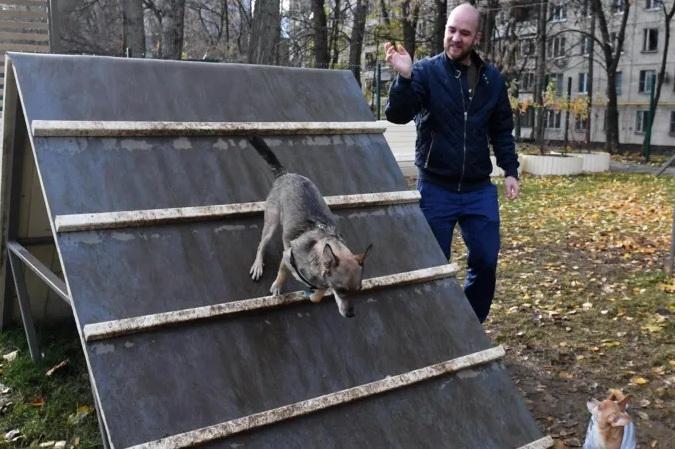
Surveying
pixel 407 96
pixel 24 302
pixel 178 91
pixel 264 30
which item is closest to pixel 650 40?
pixel 264 30

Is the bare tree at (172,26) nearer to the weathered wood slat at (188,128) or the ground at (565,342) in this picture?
the ground at (565,342)

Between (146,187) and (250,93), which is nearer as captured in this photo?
(146,187)

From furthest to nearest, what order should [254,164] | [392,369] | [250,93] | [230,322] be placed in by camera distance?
[250,93], [254,164], [392,369], [230,322]

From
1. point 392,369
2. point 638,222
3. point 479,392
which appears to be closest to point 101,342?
point 392,369

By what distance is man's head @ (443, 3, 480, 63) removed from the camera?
13.1 ft

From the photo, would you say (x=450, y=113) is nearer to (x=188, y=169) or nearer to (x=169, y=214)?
(x=188, y=169)

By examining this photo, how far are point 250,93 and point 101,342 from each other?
6.37 ft

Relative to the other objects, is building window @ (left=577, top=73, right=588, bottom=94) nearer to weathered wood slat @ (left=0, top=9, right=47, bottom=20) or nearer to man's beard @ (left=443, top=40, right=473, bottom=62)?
weathered wood slat @ (left=0, top=9, right=47, bottom=20)

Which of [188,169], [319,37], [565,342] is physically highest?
[319,37]

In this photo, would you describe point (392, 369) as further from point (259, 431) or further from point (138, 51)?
point (138, 51)

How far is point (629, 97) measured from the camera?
135 feet

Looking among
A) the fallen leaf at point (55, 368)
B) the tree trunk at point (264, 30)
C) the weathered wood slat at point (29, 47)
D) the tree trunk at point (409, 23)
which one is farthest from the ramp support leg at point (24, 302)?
the tree trunk at point (409, 23)

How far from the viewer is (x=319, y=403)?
2.83 meters

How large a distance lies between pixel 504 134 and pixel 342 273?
226cm
